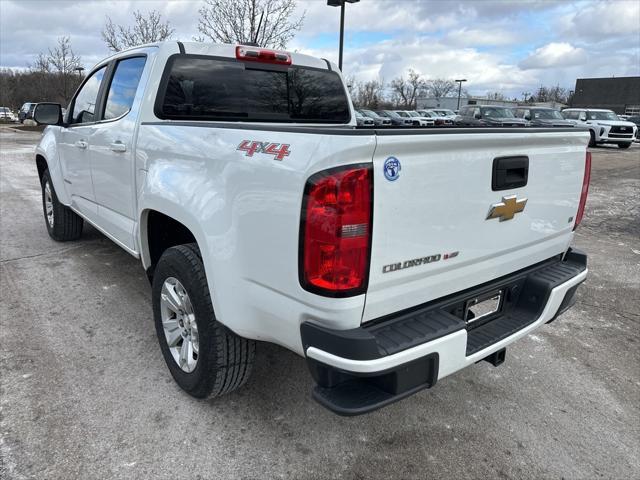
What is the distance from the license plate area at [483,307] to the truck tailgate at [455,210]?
0.30 ft

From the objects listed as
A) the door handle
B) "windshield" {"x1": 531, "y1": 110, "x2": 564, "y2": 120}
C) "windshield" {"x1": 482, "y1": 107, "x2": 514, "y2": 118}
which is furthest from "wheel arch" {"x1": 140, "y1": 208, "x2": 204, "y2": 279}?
"windshield" {"x1": 531, "y1": 110, "x2": 564, "y2": 120}

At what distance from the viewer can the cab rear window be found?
3193 millimetres

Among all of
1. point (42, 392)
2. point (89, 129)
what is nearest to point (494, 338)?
point (42, 392)

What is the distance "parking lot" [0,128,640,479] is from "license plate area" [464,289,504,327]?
2.16 ft

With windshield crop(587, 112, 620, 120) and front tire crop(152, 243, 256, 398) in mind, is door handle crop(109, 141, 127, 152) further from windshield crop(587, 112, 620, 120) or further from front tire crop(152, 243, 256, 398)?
windshield crop(587, 112, 620, 120)

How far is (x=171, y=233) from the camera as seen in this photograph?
10.5ft

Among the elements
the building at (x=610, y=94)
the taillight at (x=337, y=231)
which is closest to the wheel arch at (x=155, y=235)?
the taillight at (x=337, y=231)

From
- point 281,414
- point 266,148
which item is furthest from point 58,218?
point 266,148

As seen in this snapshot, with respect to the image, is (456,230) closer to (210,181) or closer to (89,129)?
(210,181)

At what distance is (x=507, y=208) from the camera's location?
231 centimetres

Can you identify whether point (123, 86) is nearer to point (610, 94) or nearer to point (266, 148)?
point (266, 148)

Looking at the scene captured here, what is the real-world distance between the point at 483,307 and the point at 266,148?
1.35 m

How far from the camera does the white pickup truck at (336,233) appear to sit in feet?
5.88

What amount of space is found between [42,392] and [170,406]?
77 cm
